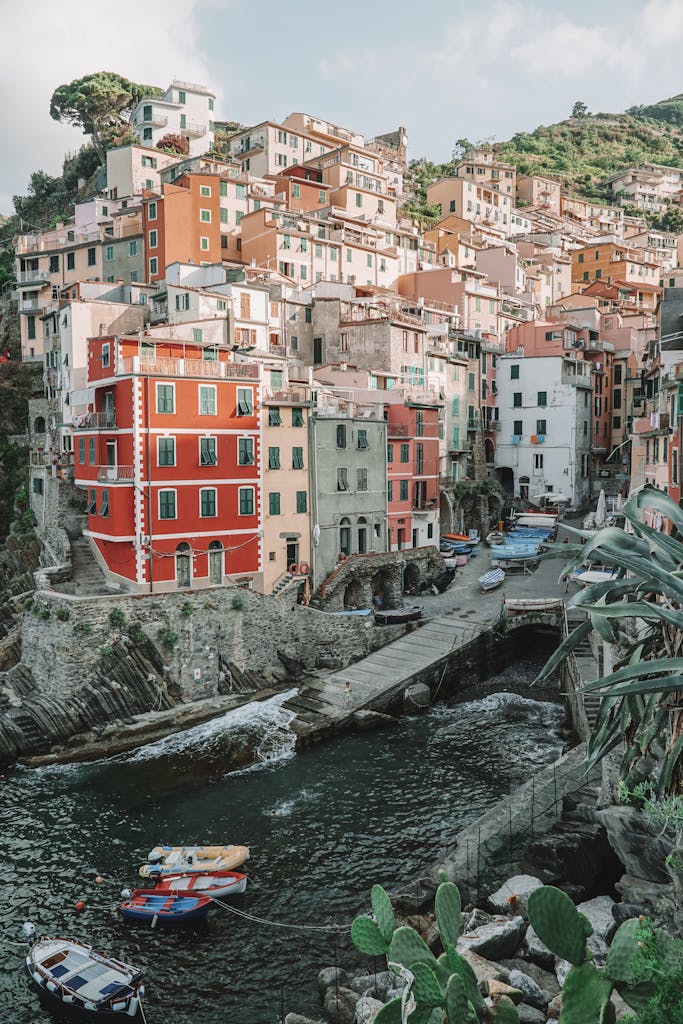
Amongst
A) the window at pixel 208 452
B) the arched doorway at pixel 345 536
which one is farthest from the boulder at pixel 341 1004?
the arched doorway at pixel 345 536

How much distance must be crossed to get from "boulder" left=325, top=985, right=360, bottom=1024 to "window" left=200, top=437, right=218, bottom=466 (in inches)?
1007

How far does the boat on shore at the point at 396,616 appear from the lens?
4203 cm

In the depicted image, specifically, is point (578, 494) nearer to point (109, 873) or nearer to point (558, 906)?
point (109, 873)

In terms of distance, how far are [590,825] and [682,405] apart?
741 inches

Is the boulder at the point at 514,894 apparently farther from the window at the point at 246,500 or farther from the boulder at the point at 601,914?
the window at the point at 246,500

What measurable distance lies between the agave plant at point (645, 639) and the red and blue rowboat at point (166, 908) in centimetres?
1324

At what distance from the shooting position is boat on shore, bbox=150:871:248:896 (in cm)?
2158

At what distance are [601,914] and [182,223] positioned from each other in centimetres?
6049

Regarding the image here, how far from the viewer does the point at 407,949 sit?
1033cm

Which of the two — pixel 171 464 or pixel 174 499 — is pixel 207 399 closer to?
pixel 171 464

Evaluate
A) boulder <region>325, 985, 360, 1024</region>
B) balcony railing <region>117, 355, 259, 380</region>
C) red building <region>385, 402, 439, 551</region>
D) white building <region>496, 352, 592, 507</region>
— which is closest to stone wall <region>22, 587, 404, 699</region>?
red building <region>385, 402, 439, 551</region>

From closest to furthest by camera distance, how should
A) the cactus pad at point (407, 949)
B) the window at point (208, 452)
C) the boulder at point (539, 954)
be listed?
1. the cactus pad at point (407, 949)
2. the boulder at point (539, 954)
3. the window at point (208, 452)

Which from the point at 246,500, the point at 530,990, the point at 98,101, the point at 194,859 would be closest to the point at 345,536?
the point at 246,500

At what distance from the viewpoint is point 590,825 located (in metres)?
21.3
